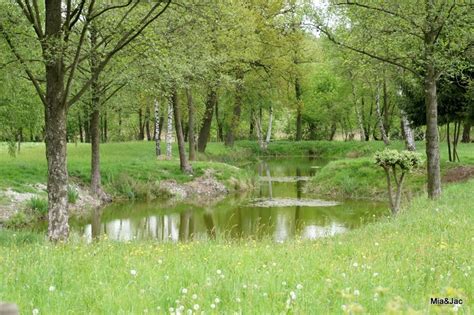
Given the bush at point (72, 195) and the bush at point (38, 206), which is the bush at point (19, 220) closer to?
the bush at point (38, 206)

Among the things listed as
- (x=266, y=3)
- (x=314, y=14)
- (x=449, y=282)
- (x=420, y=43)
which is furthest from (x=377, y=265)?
(x=266, y=3)

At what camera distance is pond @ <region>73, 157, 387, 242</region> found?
18.4 metres

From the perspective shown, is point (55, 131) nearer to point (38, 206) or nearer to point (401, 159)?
point (38, 206)

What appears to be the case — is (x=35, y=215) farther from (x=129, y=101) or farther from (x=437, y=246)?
(x=437, y=246)

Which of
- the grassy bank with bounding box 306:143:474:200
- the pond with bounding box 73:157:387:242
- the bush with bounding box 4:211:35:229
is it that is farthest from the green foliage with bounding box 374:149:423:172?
the bush with bounding box 4:211:35:229

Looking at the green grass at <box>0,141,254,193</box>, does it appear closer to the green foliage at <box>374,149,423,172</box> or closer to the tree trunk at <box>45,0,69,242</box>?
the tree trunk at <box>45,0,69,242</box>

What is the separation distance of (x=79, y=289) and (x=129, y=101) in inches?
983

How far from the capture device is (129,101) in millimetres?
30219

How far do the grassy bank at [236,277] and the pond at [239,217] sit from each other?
7.00m

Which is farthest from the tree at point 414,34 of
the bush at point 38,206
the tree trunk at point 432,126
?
the bush at point 38,206

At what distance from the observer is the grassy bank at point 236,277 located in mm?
5500

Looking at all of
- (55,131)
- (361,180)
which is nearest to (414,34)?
(55,131)

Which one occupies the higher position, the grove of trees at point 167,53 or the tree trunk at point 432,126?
the grove of trees at point 167,53

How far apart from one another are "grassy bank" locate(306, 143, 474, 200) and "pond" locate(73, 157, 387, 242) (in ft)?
5.02
